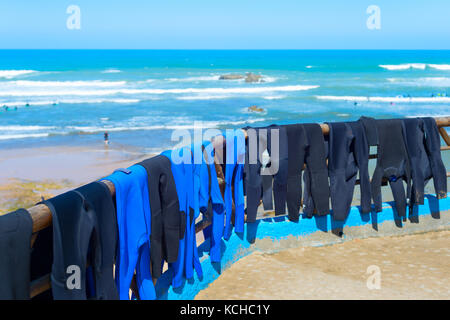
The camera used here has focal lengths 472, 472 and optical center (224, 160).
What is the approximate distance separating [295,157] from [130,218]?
2.07m

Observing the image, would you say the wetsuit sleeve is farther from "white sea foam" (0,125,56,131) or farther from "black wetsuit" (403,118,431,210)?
"white sea foam" (0,125,56,131)

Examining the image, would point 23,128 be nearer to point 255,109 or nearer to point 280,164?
point 255,109

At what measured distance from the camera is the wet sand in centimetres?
414

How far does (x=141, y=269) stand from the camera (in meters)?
Result: 3.46

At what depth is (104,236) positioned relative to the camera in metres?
2.86

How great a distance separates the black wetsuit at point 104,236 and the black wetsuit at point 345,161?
2624 mm

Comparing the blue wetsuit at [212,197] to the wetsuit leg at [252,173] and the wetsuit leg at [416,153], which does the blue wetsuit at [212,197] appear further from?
the wetsuit leg at [416,153]

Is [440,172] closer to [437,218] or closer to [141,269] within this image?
[437,218]

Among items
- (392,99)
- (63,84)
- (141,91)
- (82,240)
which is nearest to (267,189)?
(82,240)

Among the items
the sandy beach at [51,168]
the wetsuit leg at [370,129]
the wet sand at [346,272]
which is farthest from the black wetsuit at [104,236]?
the sandy beach at [51,168]

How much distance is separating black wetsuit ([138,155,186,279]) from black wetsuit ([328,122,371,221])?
1928mm

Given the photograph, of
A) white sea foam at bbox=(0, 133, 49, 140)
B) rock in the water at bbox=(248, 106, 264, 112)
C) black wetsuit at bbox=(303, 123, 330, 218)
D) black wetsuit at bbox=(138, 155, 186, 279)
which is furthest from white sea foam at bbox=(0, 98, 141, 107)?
black wetsuit at bbox=(138, 155, 186, 279)

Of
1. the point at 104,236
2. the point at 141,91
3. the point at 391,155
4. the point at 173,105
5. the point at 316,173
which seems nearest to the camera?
the point at 104,236

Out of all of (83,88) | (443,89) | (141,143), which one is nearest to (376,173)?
(141,143)
